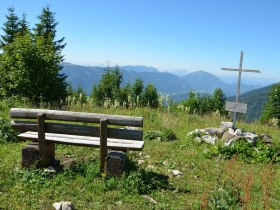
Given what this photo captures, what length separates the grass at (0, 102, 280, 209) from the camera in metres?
5.48

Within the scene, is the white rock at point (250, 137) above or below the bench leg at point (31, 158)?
above

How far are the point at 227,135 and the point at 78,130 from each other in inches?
233

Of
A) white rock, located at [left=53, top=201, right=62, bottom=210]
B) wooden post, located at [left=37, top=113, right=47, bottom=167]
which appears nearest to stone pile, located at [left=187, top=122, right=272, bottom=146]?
wooden post, located at [left=37, top=113, right=47, bottom=167]

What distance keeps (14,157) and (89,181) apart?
96.7 inches

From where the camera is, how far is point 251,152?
9500 mm

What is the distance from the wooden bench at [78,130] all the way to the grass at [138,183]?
0.51 m

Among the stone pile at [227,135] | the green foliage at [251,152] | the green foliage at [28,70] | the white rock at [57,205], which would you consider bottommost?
the white rock at [57,205]

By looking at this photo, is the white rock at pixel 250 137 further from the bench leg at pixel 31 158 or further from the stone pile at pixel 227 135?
the bench leg at pixel 31 158

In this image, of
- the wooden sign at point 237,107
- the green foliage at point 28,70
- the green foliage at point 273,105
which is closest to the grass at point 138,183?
the wooden sign at point 237,107

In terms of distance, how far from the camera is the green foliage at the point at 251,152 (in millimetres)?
9234

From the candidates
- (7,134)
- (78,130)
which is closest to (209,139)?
(78,130)

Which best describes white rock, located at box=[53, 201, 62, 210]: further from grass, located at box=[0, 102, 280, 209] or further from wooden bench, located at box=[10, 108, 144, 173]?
wooden bench, located at box=[10, 108, 144, 173]

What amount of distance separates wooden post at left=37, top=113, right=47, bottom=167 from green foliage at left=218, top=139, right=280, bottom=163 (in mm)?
5200

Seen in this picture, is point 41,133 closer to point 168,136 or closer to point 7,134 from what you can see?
point 7,134
